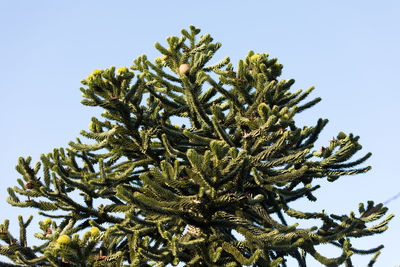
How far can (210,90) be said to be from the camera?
6715 millimetres

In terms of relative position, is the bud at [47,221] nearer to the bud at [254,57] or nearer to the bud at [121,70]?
the bud at [121,70]

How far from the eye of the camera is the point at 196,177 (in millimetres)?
5102

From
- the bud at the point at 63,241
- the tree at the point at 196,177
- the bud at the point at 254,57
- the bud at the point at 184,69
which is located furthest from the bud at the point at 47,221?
the bud at the point at 254,57

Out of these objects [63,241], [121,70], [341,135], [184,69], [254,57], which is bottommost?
[63,241]

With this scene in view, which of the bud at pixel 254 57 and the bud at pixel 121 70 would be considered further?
the bud at pixel 254 57

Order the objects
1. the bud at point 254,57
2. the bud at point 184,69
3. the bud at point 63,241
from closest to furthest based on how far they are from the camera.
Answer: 1. the bud at point 63,241
2. the bud at point 184,69
3. the bud at point 254,57

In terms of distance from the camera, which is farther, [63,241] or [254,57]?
[254,57]

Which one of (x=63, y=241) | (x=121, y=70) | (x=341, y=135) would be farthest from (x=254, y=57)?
(x=63, y=241)

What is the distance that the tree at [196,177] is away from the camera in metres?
5.33

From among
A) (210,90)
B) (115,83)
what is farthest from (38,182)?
Result: (210,90)

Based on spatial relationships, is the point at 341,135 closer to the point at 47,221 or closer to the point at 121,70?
the point at 121,70

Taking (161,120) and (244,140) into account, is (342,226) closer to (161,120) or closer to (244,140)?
(244,140)

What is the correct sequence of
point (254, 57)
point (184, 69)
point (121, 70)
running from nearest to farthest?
point (121, 70) < point (184, 69) < point (254, 57)

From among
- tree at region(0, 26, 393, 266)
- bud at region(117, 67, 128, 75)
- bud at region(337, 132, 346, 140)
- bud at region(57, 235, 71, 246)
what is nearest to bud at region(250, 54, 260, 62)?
tree at region(0, 26, 393, 266)
